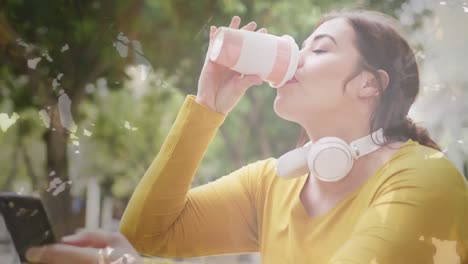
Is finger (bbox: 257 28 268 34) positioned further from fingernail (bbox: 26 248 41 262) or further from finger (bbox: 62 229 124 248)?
fingernail (bbox: 26 248 41 262)

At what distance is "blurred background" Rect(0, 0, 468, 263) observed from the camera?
5.42 ft

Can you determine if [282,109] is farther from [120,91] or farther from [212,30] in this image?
[120,91]

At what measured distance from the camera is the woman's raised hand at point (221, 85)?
1.67 metres

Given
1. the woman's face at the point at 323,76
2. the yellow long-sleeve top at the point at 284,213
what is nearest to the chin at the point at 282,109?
the woman's face at the point at 323,76

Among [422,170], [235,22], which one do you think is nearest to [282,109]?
[235,22]

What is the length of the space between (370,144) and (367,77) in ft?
0.51

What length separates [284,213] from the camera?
1.64m

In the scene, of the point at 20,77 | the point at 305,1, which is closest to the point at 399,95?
the point at 305,1

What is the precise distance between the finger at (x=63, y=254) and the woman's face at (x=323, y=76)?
0.63 meters

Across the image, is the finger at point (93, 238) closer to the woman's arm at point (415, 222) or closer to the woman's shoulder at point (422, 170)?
the woman's arm at point (415, 222)

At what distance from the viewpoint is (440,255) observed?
153 centimetres

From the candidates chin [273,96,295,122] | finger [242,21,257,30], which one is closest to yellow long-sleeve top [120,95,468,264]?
chin [273,96,295,122]

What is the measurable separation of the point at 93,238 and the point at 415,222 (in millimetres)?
805

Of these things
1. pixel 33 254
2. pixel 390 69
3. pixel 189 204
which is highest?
pixel 390 69
